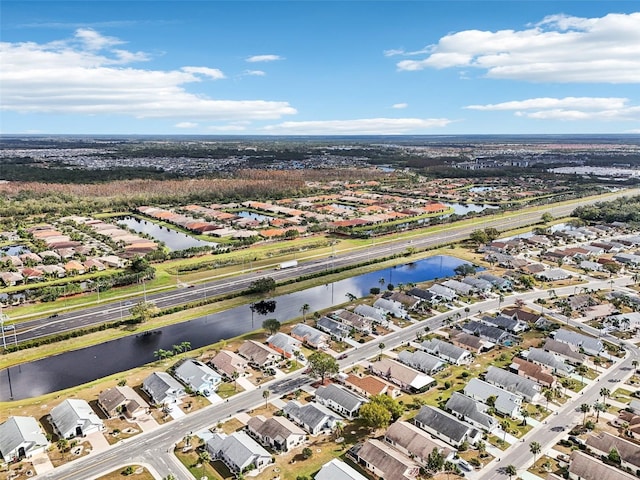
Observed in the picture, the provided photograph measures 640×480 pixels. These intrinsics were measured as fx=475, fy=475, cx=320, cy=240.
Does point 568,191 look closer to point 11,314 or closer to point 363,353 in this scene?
point 363,353

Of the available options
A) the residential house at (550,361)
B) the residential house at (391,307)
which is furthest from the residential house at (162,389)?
the residential house at (550,361)

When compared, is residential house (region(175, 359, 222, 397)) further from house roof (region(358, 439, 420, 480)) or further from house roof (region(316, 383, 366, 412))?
house roof (region(358, 439, 420, 480))

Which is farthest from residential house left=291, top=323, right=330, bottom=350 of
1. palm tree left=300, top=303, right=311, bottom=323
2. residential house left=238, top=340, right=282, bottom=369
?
residential house left=238, top=340, right=282, bottom=369

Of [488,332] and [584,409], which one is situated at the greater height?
A: [488,332]

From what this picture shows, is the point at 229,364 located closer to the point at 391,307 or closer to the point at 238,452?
the point at 238,452

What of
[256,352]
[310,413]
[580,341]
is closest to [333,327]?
[256,352]

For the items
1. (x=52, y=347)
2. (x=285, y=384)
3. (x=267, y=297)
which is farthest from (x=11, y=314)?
(x=285, y=384)

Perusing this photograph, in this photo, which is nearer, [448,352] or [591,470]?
[591,470]

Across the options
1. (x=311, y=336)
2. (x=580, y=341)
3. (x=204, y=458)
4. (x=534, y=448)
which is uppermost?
(x=311, y=336)
